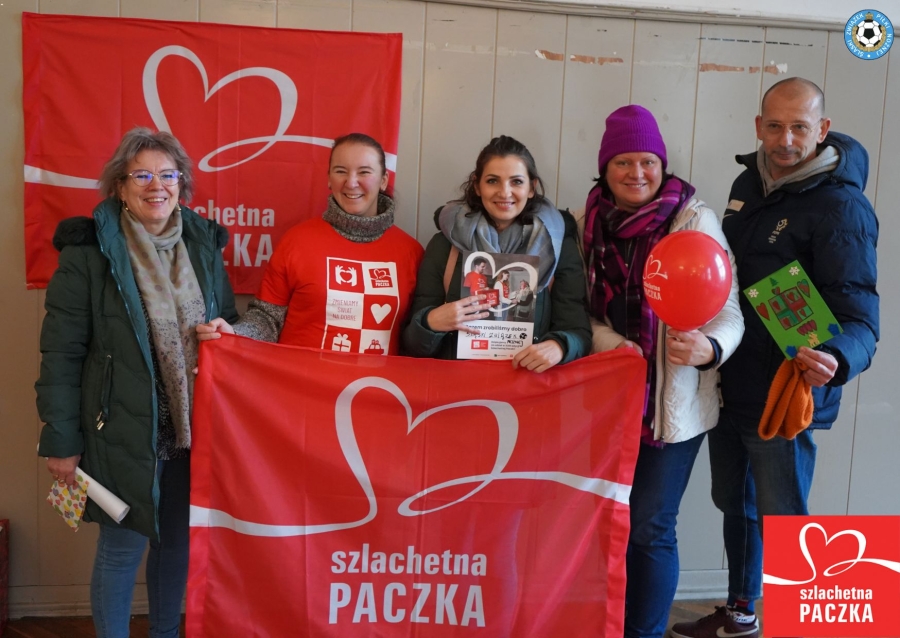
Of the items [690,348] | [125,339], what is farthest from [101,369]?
[690,348]

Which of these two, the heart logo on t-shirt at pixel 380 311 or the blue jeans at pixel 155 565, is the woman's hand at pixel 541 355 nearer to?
the heart logo on t-shirt at pixel 380 311

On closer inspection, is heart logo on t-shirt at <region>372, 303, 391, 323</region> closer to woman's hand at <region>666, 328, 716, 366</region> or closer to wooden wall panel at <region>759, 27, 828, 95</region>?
woman's hand at <region>666, 328, 716, 366</region>

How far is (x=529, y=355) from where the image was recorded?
194cm

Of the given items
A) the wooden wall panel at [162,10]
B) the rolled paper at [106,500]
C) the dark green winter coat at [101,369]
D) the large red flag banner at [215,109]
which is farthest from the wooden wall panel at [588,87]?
the rolled paper at [106,500]

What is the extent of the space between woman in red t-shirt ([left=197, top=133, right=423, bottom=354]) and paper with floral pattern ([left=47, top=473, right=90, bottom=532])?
55 centimetres

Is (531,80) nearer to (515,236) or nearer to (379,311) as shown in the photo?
(515,236)

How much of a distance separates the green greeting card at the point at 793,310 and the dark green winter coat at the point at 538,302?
1.49 ft

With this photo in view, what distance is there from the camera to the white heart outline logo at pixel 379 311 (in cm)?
209

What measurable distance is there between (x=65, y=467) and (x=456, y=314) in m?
1.04

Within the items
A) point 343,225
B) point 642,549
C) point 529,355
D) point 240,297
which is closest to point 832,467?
point 642,549

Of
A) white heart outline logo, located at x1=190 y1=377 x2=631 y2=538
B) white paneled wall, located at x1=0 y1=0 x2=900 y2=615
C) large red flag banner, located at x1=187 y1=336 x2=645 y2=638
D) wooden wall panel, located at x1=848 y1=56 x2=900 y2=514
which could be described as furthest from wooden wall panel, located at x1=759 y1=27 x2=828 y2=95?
white heart outline logo, located at x1=190 y1=377 x2=631 y2=538

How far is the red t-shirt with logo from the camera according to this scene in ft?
6.82

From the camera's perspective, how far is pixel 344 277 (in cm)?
208

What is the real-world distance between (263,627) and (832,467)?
2.08 metres
